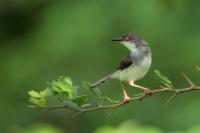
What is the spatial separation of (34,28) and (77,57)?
4.13 feet

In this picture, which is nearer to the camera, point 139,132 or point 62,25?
point 139,132

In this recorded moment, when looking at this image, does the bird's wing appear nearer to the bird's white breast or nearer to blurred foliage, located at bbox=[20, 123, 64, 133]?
the bird's white breast

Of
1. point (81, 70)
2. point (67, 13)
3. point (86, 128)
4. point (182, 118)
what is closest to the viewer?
point (182, 118)

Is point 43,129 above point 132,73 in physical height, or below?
below

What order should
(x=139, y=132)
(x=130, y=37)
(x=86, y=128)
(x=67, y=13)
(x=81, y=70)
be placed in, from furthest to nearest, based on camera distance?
(x=67, y=13)
(x=81, y=70)
(x=86, y=128)
(x=130, y=37)
(x=139, y=132)

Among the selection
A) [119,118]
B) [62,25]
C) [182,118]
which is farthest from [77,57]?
[182,118]

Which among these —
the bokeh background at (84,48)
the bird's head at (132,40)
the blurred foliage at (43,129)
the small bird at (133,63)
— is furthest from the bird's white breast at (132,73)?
the bokeh background at (84,48)

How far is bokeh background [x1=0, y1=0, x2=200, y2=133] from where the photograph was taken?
1216cm

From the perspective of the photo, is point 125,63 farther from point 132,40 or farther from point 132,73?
point 132,40

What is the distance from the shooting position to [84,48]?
13.6 m

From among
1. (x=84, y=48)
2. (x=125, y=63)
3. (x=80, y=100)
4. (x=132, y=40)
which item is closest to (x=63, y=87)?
(x=80, y=100)

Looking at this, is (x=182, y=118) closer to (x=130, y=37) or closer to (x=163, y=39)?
(x=130, y=37)

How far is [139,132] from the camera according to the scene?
18.6 ft

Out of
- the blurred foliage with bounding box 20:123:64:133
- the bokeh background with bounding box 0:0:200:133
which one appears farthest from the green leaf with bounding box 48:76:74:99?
the bokeh background with bounding box 0:0:200:133
